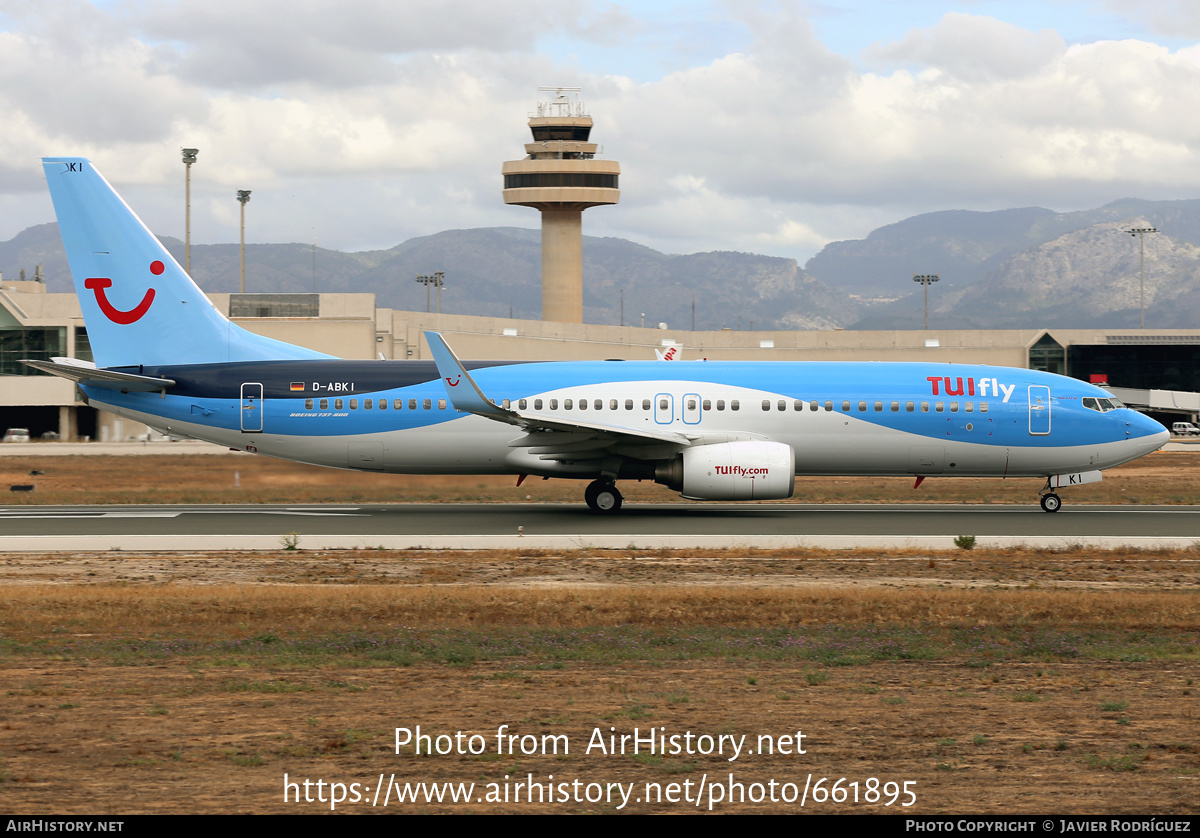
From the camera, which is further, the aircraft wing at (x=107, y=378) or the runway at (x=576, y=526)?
the aircraft wing at (x=107, y=378)

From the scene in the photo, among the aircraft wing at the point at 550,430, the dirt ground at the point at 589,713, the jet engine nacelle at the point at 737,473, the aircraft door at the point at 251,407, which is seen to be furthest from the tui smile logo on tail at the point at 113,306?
the jet engine nacelle at the point at 737,473

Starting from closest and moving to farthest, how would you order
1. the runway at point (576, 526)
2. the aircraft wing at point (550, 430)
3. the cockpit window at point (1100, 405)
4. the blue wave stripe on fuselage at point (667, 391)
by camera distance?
the runway at point (576, 526) < the aircraft wing at point (550, 430) < the blue wave stripe on fuselage at point (667, 391) < the cockpit window at point (1100, 405)

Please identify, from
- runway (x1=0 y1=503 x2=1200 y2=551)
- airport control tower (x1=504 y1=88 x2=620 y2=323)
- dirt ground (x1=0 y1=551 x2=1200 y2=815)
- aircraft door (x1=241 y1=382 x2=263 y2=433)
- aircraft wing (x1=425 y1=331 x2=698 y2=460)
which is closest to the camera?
dirt ground (x1=0 y1=551 x2=1200 y2=815)

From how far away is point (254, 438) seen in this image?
102ft

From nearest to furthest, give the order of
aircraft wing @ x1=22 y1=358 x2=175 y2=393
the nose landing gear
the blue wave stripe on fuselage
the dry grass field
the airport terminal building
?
the dry grass field, aircraft wing @ x1=22 y1=358 x2=175 y2=393, the blue wave stripe on fuselage, the nose landing gear, the airport terminal building

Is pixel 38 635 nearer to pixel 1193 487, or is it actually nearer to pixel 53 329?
pixel 1193 487

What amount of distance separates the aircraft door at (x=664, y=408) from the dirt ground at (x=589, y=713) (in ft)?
39.1

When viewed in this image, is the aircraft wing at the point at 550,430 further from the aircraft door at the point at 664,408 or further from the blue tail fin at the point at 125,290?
the blue tail fin at the point at 125,290

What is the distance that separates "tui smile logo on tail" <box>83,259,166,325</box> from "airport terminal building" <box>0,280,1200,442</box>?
3333 centimetres

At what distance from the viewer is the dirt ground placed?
8219 mm

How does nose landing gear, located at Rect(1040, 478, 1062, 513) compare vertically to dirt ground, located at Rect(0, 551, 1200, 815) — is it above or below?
above

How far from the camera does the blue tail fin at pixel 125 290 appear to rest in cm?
3102

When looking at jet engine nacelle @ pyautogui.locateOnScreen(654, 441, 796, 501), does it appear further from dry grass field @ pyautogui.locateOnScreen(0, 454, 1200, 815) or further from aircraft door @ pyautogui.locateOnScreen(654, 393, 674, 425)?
dry grass field @ pyautogui.locateOnScreen(0, 454, 1200, 815)

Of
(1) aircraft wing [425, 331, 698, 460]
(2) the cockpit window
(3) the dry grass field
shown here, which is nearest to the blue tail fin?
(1) aircraft wing [425, 331, 698, 460]
